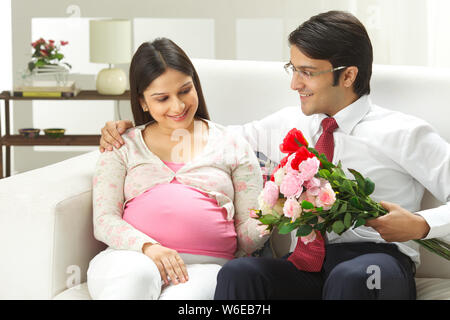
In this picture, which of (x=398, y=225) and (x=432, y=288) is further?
(x=432, y=288)

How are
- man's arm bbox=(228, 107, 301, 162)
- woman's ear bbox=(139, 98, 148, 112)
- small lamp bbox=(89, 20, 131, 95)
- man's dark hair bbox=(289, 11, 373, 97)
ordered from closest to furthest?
man's dark hair bbox=(289, 11, 373, 97)
woman's ear bbox=(139, 98, 148, 112)
man's arm bbox=(228, 107, 301, 162)
small lamp bbox=(89, 20, 131, 95)

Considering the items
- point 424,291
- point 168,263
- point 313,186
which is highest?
point 313,186

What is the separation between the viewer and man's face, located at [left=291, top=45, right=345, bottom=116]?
1701 mm

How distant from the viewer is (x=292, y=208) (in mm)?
1339

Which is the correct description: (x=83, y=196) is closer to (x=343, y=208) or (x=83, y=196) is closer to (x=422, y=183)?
(x=343, y=208)

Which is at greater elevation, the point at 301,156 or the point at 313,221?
the point at 301,156

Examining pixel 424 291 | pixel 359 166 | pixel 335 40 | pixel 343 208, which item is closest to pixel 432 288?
pixel 424 291

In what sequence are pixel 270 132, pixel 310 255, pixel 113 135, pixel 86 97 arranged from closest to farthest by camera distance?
1. pixel 310 255
2. pixel 113 135
3. pixel 270 132
4. pixel 86 97

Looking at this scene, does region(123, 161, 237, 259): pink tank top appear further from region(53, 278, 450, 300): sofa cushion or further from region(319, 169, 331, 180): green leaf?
region(319, 169, 331, 180): green leaf

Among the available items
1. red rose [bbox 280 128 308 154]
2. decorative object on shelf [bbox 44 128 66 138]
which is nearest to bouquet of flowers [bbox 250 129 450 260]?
red rose [bbox 280 128 308 154]

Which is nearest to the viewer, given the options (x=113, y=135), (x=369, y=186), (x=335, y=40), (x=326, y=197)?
(x=326, y=197)

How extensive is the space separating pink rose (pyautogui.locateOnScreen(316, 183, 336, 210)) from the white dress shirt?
1.09 feet

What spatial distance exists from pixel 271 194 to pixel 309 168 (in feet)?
0.38
